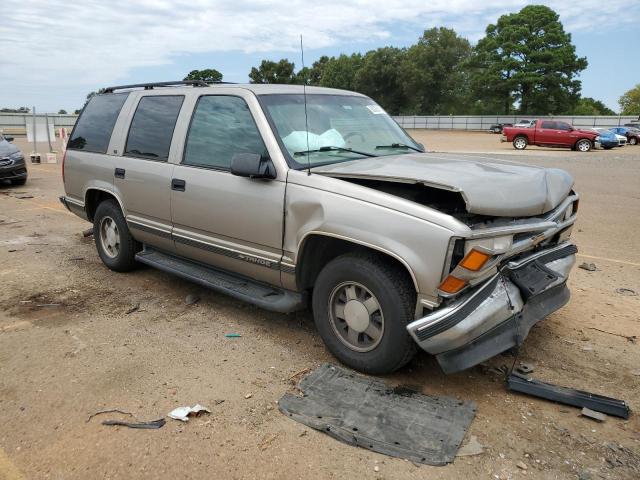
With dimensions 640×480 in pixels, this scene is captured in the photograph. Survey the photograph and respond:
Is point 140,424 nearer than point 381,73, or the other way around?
point 140,424

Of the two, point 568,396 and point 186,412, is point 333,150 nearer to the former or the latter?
point 186,412

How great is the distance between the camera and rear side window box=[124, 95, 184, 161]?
4891mm

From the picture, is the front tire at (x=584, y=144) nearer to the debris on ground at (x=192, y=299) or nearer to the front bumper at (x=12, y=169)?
the front bumper at (x=12, y=169)

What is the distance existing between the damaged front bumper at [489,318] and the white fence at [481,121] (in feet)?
174

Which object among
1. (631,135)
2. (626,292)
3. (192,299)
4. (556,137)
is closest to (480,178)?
(626,292)

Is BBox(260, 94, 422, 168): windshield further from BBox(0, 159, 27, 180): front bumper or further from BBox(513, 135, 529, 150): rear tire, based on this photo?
BBox(513, 135, 529, 150): rear tire

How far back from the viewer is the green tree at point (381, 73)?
2985 inches

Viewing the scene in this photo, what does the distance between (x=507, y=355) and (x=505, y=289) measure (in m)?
0.86

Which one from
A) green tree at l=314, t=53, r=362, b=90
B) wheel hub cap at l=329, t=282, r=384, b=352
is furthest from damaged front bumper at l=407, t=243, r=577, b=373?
green tree at l=314, t=53, r=362, b=90

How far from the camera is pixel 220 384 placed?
11.6ft

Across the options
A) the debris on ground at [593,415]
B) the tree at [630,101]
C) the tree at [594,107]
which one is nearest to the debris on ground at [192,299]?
the debris on ground at [593,415]

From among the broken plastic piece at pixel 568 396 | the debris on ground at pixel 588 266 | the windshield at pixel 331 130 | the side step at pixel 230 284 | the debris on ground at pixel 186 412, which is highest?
the windshield at pixel 331 130

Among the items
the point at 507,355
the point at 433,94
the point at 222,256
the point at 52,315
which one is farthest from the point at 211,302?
the point at 433,94

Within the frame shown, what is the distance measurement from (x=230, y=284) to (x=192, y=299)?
871mm
